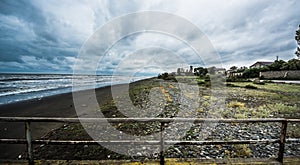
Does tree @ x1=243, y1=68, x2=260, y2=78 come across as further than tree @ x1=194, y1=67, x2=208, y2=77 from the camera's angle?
No

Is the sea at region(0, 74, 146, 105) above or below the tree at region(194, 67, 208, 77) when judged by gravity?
below

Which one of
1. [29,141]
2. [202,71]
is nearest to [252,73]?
[202,71]

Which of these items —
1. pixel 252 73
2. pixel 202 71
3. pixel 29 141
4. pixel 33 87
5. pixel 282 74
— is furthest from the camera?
pixel 202 71

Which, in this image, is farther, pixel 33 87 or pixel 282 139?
pixel 33 87

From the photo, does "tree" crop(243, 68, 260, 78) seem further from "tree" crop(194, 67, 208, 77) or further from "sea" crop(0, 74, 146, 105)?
"sea" crop(0, 74, 146, 105)

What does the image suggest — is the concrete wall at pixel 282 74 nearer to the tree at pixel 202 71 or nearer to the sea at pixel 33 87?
the tree at pixel 202 71

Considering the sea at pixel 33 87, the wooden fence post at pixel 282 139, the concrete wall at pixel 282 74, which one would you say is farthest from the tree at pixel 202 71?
the wooden fence post at pixel 282 139

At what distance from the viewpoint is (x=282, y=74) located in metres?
42.4

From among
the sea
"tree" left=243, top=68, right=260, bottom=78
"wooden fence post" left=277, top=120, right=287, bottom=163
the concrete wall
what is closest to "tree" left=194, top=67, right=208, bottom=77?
"tree" left=243, top=68, right=260, bottom=78

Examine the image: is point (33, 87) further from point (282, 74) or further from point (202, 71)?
point (282, 74)

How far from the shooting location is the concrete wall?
128ft

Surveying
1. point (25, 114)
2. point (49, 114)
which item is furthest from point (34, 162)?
point (25, 114)

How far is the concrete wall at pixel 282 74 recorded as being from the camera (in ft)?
128

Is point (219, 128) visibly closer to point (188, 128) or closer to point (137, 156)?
point (188, 128)
